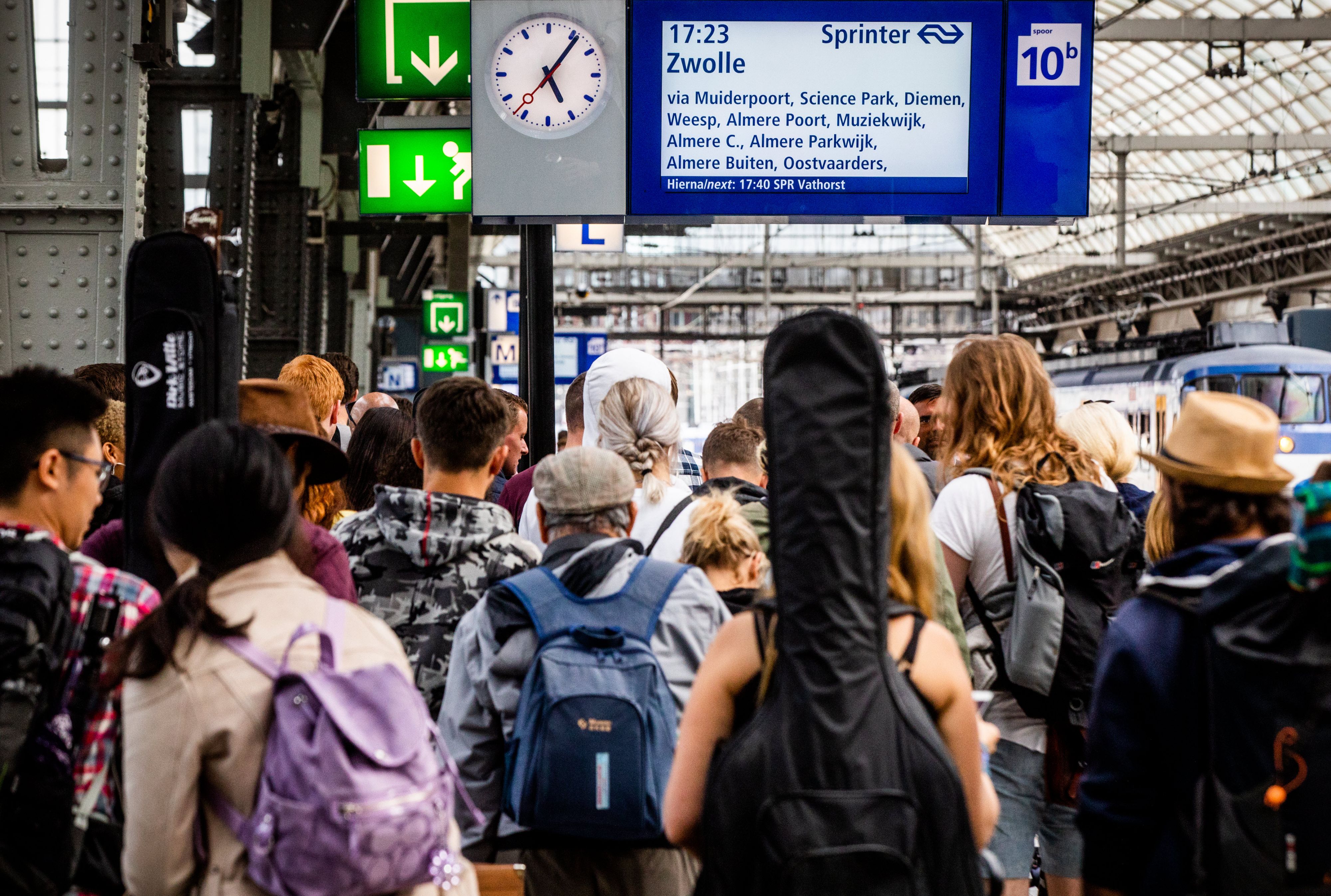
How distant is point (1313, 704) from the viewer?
2.17 m

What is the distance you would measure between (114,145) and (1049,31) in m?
4.25

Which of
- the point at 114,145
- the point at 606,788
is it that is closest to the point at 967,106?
the point at 114,145

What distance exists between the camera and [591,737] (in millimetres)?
2910

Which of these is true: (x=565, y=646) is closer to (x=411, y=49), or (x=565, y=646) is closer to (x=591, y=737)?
(x=591, y=737)

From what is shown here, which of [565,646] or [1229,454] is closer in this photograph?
[1229,454]

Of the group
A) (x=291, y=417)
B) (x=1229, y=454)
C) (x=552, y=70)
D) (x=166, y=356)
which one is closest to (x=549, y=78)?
(x=552, y=70)

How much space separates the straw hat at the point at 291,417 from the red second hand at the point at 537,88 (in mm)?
2646

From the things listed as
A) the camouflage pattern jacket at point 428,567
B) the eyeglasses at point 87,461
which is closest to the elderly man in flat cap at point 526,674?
the camouflage pattern jacket at point 428,567

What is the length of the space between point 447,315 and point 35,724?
1886cm

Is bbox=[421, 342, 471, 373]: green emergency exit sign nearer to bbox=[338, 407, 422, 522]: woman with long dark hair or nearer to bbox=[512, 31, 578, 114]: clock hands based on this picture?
bbox=[512, 31, 578, 114]: clock hands

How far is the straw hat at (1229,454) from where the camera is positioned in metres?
2.44

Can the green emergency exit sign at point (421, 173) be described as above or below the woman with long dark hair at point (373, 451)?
above

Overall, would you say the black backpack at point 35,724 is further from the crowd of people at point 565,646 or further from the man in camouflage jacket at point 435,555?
the man in camouflage jacket at point 435,555

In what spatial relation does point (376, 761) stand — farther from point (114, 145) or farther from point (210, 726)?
point (114, 145)
